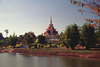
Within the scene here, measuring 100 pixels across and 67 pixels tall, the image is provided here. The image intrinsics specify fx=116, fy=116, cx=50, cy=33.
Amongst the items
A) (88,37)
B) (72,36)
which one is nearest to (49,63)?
(72,36)

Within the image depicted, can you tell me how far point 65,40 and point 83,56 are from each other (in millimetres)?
11442

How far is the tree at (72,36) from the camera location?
46.1 metres

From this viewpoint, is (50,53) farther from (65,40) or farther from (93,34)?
(93,34)

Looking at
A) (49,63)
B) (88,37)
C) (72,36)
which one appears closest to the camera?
(49,63)

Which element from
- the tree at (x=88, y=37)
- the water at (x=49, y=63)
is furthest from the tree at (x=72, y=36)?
the water at (x=49, y=63)

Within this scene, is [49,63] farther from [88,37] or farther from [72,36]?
[88,37]

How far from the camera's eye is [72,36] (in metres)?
46.7

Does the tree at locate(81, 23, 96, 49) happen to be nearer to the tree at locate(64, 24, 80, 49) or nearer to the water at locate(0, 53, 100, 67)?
the tree at locate(64, 24, 80, 49)

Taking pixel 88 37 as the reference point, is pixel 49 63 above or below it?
below

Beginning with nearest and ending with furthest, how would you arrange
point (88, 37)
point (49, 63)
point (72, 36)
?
1. point (49, 63)
2. point (88, 37)
3. point (72, 36)

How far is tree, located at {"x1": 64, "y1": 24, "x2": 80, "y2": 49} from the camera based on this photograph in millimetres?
46094

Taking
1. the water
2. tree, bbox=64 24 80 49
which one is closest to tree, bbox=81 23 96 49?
tree, bbox=64 24 80 49

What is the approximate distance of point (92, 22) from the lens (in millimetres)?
9641

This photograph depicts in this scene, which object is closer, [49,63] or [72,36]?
[49,63]
